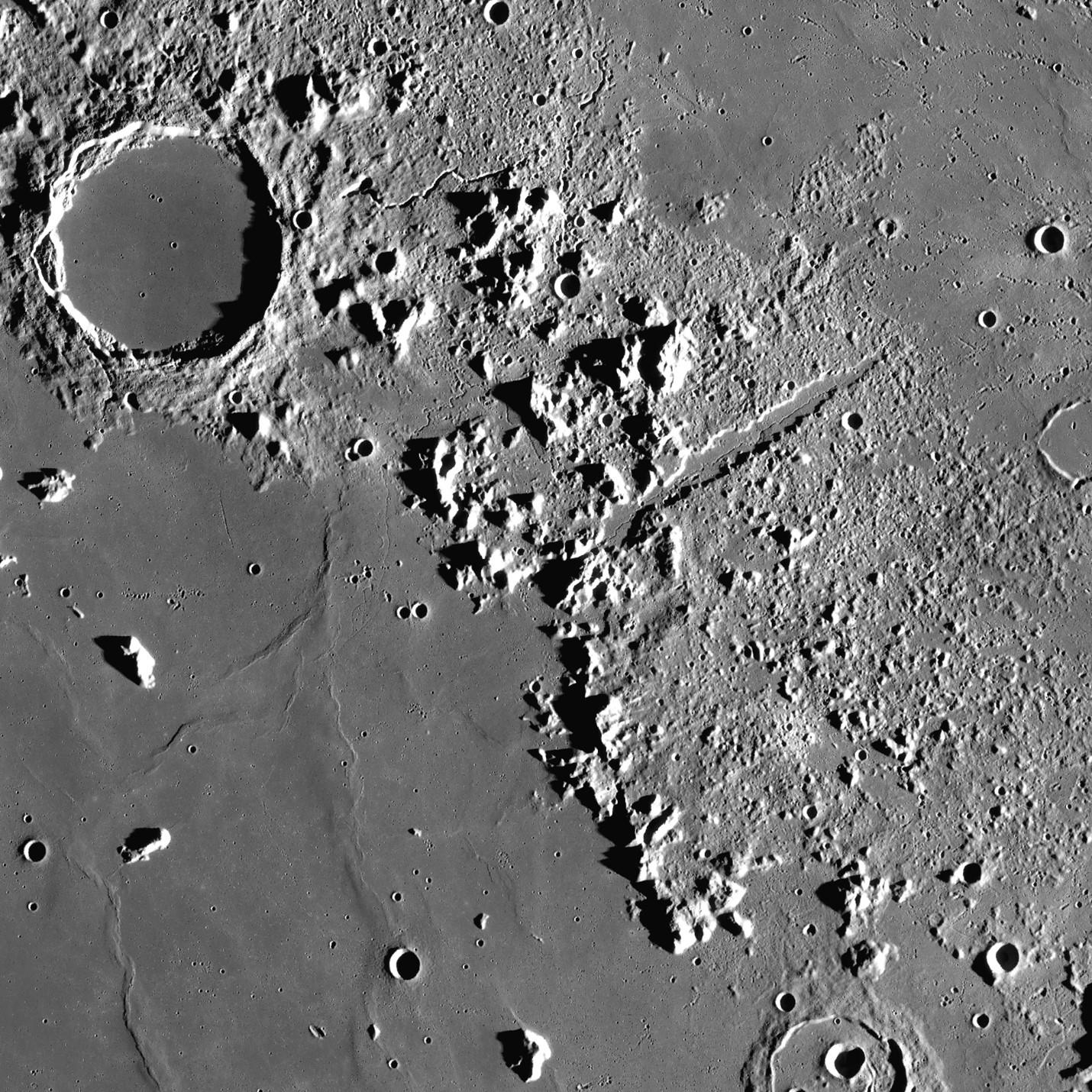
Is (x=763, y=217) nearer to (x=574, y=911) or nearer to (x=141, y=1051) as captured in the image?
(x=574, y=911)

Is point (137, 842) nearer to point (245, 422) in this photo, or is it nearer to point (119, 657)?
point (119, 657)

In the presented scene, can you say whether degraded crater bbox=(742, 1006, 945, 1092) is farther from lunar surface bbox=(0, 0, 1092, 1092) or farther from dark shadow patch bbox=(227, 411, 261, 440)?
dark shadow patch bbox=(227, 411, 261, 440)

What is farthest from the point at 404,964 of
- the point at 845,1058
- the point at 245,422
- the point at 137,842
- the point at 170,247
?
the point at 170,247

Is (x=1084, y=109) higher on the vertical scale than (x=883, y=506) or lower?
higher

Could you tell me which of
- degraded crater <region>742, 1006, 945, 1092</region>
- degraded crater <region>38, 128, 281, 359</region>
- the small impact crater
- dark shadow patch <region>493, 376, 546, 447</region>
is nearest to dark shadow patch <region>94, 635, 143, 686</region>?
degraded crater <region>38, 128, 281, 359</region>

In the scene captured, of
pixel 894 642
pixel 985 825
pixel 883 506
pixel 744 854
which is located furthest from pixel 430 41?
pixel 985 825

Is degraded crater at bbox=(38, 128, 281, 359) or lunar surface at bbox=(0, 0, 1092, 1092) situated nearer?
lunar surface at bbox=(0, 0, 1092, 1092)
